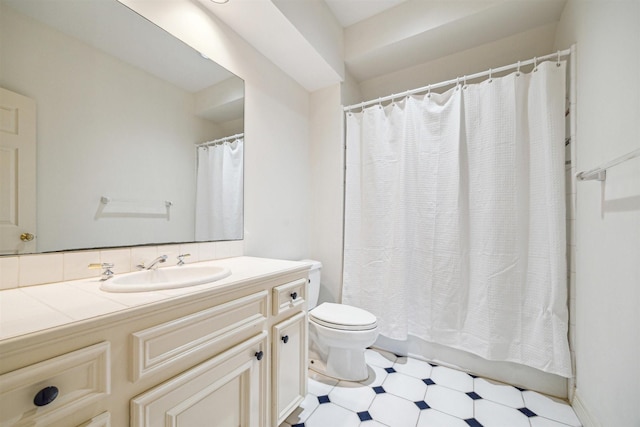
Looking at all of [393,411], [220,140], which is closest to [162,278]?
[220,140]

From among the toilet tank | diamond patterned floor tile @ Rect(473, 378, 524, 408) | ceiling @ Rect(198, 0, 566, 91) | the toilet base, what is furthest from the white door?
diamond patterned floor tile @ Rect(473, 378, 524, 408)

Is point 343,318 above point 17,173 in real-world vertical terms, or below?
below

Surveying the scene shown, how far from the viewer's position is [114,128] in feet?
3.74

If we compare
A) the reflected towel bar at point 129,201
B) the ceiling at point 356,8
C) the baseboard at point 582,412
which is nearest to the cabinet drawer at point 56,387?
the reflected towel bar at point 129,201

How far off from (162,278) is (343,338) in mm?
1050

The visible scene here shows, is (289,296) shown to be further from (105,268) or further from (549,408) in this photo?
(549,408)

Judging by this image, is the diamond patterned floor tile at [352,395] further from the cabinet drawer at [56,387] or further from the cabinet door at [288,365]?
the cabinet drawer at [56,387]

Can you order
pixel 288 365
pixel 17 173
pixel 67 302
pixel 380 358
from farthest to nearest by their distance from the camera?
pixel 380 358 → pixel 288 365 → pixel 17 173 → pixel 67 302

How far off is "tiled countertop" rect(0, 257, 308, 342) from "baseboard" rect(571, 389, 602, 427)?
1698 millimetres

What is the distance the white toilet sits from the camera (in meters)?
1.61

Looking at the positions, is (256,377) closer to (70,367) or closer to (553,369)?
(70,367)

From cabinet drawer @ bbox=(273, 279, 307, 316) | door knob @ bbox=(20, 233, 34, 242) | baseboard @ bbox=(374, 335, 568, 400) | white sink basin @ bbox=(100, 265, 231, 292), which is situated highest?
door knob @ bbox=(20, 233, 34, 242)

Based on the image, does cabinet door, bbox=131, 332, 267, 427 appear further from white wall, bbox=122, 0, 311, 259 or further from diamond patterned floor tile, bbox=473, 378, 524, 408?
diamond patterned floor tile, bbox=473, 378, 524, 408

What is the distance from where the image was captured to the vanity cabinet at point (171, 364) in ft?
1.78
